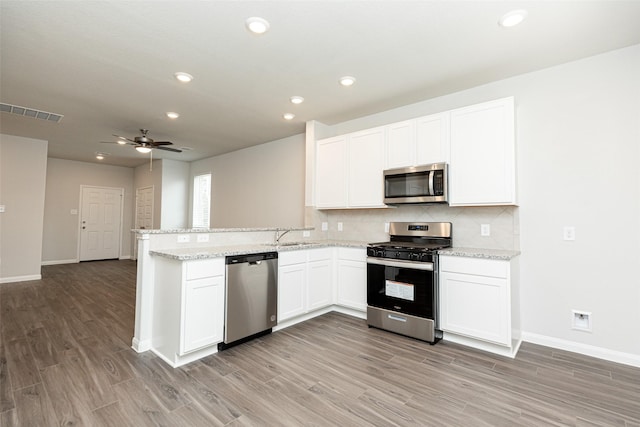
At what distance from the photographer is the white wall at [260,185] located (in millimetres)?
5215

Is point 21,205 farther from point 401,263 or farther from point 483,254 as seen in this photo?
point 483,254

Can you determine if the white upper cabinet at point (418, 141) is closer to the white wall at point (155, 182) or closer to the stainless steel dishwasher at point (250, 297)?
the stainless steel dishwasher at point (250, 297)

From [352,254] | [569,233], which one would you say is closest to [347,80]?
[352,254]

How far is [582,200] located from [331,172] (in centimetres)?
271

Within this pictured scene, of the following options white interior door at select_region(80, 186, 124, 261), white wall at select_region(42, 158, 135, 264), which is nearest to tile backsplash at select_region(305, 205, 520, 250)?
white interior door at select_region(80, 186, 124, 261)

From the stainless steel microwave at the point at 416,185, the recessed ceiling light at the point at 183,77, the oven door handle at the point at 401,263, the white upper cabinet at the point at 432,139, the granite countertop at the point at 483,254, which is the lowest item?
the oven door handle at the point at 401,263

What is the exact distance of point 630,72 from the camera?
99.7 inches

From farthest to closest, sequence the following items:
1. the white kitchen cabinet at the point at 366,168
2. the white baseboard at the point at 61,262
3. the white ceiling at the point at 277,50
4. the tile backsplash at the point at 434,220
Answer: the white baseboard at the point at 61,262
the white kitchen cabinet at the point at 366,168
the tile backsplash at the point at 434,220
the white ceiling at the point at 277,50

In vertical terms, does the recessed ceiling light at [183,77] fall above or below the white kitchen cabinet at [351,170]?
above

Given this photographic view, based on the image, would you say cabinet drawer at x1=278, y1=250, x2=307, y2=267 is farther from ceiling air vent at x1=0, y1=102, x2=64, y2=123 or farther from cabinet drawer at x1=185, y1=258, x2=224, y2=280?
Result: ceiling air vent at x1=0, y1=102, x2=64, y2=123

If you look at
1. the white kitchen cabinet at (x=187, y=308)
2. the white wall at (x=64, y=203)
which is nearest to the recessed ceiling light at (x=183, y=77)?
the white kitchen cabinet at (x=187, y=308)

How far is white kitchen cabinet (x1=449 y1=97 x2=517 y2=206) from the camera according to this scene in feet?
9.16

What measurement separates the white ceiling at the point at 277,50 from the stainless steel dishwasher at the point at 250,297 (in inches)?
73.5

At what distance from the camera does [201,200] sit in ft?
24.7
